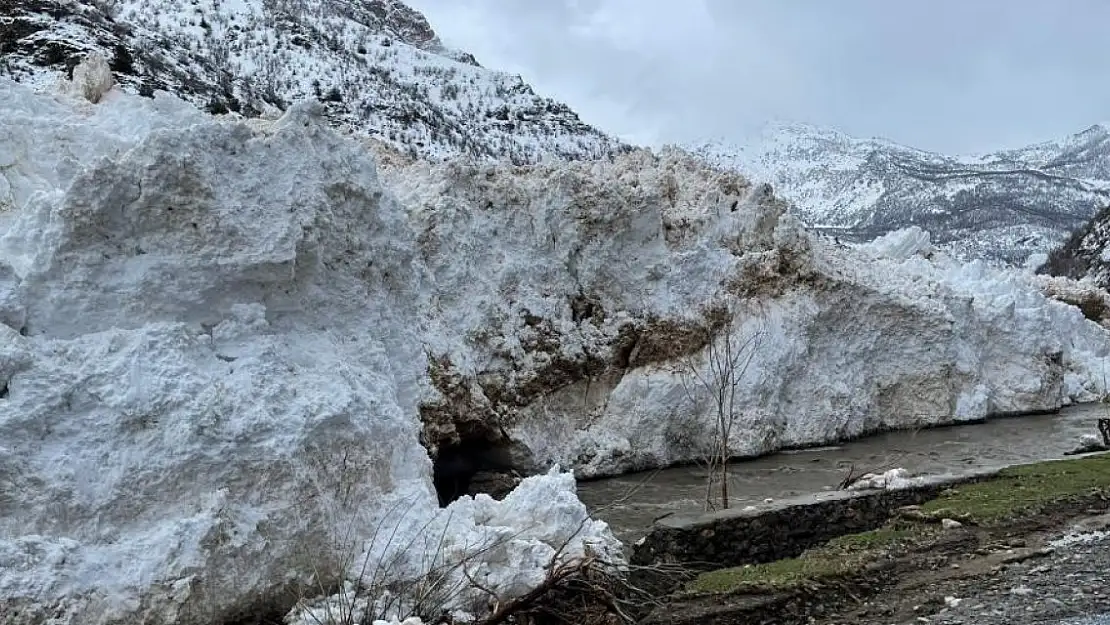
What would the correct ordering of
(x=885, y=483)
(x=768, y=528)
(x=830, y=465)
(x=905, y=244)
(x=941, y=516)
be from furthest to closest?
(x=905, y=244) → (x=830, y=465) → (x=885, y=483) → (x=941, y=516) → (x=768, y=528)

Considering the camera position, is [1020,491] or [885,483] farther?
[885,483]

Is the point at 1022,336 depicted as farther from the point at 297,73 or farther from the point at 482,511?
the point at 297,73

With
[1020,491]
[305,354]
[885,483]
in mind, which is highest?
[305,354]

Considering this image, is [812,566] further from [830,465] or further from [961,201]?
[961,201]

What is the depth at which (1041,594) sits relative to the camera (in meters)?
7.42

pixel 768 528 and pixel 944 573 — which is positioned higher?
pixel 768 528

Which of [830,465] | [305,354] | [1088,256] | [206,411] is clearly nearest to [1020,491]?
[830,465]

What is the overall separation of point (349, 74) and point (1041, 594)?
50.7 meters

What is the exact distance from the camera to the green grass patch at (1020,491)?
32.8ft

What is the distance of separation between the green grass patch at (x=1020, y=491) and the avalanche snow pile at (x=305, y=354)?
4.51 m

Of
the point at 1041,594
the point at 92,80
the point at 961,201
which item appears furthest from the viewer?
the point at 961,201

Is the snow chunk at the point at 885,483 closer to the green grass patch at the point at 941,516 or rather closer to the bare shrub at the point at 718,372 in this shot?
the green grass patch at the point at 941,516

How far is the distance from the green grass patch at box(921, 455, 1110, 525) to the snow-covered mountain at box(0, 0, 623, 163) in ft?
70.5

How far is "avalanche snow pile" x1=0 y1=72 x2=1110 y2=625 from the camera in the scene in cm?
661
